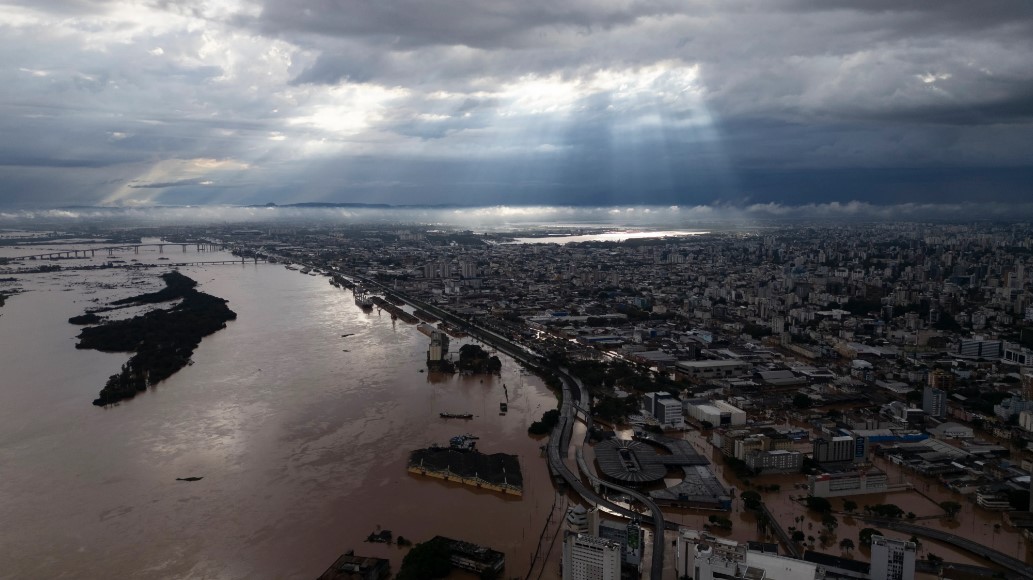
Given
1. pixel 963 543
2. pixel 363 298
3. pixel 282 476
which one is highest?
pixel 363 298

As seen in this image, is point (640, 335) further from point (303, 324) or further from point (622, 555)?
point (622, 555)

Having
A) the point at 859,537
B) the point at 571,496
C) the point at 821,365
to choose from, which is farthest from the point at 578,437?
the point at 821,365

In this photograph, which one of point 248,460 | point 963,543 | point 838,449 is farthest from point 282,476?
point 963,543

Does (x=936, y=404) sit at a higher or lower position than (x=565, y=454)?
higher

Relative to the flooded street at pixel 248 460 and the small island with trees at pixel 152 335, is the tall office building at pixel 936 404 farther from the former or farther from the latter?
the small island with trees at pixel 152 335

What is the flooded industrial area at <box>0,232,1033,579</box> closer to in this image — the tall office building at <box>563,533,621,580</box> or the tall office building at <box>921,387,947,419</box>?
the tall office building at <box>563,533,621,580</box>

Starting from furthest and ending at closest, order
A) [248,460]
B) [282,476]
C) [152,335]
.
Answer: [152,335] < [248,460] < [282,476]

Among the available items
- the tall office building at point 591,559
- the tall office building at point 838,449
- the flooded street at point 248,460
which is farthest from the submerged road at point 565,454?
the tall office building at point 838,449

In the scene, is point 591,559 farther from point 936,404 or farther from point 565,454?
point 936,404
